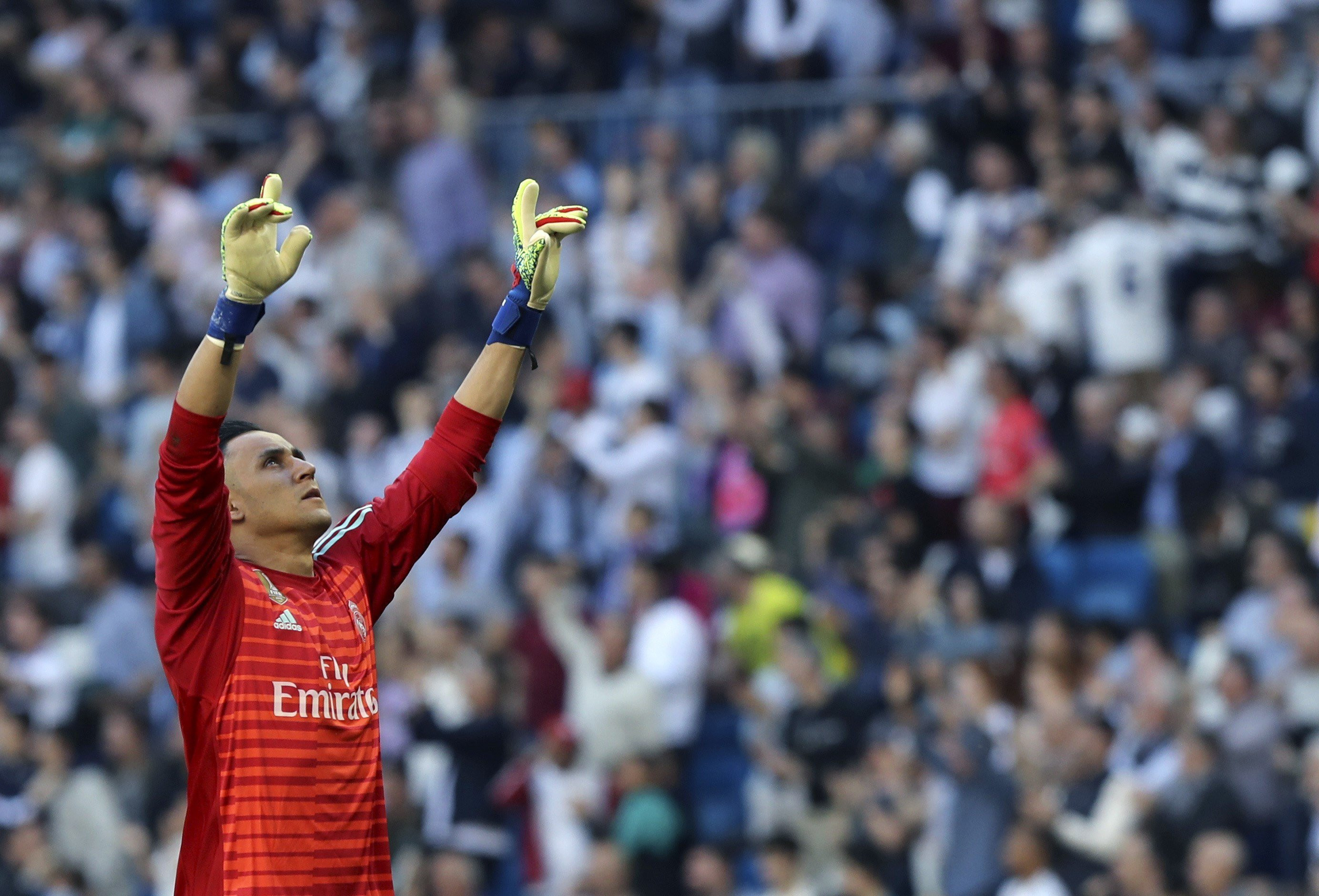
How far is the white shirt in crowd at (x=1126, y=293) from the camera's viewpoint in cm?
1180

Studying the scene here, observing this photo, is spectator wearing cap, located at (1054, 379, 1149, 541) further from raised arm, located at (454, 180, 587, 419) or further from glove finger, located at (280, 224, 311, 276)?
glove finger, located at (280, 224, 311, 276)

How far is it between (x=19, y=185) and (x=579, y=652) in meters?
7.29

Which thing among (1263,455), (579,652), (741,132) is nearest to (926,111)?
(741,132)

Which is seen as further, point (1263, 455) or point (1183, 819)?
point (1263, 455)

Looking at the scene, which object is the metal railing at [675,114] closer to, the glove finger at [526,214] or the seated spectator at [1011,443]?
the seated spectator at [1011,443]

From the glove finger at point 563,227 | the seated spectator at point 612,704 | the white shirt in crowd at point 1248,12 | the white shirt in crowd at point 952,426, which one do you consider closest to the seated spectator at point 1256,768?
the white shirt in crowd at point 952,426

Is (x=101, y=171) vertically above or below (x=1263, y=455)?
above

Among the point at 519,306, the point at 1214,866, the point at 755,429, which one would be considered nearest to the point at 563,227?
the point at 519,306

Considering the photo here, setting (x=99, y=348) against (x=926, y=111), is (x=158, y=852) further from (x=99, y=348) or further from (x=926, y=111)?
(x=926, y=111)

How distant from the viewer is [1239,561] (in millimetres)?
10484

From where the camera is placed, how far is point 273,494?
16.3 ft

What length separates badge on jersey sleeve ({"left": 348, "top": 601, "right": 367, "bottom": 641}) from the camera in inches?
197

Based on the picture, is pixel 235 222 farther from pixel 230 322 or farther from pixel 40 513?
pixel 40 513

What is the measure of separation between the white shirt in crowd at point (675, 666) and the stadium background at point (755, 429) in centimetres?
2
